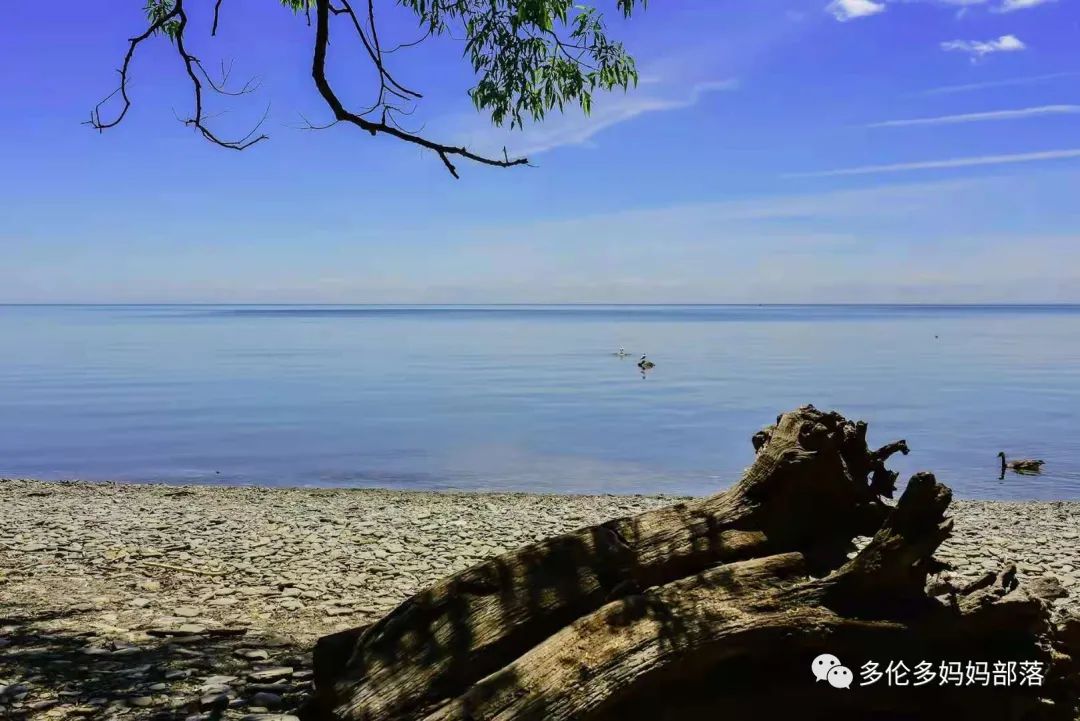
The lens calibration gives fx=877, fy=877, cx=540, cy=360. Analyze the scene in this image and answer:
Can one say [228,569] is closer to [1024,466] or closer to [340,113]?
[340,113]

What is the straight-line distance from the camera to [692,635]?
15.6ft

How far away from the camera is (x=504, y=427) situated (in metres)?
31.9

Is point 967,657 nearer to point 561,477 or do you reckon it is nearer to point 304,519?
point 304,519

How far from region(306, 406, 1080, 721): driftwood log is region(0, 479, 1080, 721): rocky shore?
1132 mm

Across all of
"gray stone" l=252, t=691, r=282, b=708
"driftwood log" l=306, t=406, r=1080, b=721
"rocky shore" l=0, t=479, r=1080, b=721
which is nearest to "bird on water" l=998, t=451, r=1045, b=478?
"rocky shore" l=0, t=479, r=1080, b=721

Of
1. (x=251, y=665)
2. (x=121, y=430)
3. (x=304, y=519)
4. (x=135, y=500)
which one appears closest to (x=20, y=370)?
(x=121, y=430)

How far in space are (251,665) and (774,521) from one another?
163 inches

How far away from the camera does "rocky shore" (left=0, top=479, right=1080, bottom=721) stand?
6281mm

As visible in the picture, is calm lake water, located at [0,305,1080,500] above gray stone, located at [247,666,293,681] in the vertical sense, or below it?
below

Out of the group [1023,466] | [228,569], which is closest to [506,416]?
[1023,466]

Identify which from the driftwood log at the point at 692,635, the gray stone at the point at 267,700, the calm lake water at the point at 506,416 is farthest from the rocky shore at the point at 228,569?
the calm lake water at the point at 506,416

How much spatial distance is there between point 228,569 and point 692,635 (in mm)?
8266

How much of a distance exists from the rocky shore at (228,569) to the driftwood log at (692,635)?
3.71ft

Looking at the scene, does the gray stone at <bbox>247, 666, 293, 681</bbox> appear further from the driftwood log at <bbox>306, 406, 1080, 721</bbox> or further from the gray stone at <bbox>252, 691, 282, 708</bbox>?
the driftwood log at <bbox>306, 406, 1080, 721</bbox>
